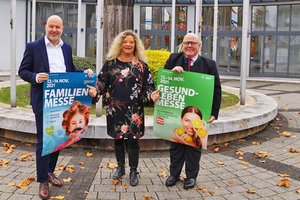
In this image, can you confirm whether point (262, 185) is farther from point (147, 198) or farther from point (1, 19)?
point (1, 19)

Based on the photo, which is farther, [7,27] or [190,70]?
[7,27]

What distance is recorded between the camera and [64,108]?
175 inches

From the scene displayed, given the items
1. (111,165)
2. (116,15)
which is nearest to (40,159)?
(111,165)

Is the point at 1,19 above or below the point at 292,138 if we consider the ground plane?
above

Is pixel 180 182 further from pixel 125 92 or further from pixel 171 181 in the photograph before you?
pixel 125 92

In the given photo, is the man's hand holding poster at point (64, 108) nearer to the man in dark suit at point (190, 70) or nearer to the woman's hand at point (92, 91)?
the woman's hand at point (92, 91)

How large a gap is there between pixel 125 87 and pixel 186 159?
1.16m

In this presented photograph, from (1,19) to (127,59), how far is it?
67.4 ft

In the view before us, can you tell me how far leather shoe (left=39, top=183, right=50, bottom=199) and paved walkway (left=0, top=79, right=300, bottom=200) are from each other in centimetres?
13

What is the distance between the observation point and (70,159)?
5.88 meters

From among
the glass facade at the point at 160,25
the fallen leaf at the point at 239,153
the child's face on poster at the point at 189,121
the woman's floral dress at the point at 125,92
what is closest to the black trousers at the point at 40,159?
the woman's floral dress at the point at 125,92

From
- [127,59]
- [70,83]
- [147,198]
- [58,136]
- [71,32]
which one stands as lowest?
[147,198]

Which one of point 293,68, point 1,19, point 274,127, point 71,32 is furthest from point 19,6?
point 274,127

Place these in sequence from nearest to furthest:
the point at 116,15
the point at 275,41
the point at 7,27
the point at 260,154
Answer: the point at 260,154
the point at 116,15
the point at 275,41
the point at 7,27
